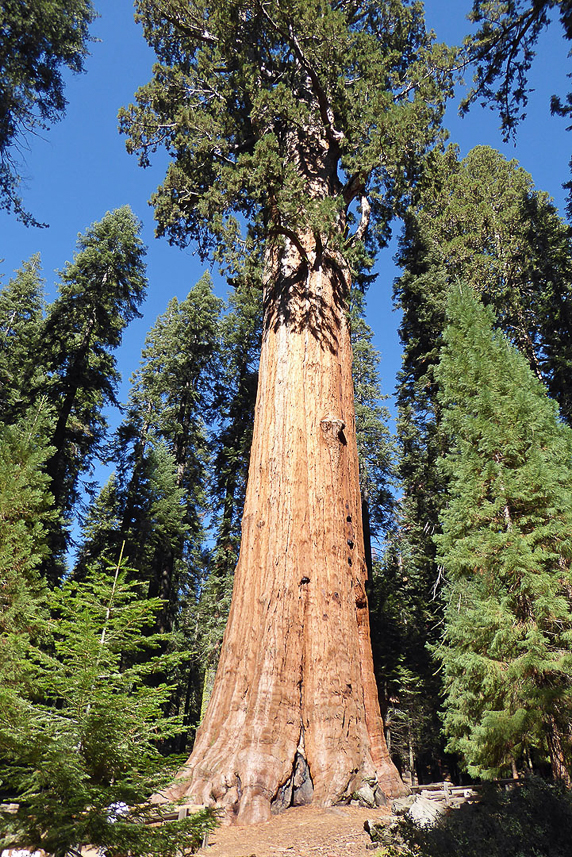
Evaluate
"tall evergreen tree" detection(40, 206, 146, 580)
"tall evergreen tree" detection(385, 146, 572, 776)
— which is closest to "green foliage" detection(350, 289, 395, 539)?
"tall evergreen tree" detection(385, 146, 572, 776)

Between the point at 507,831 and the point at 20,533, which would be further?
the point at 20,533

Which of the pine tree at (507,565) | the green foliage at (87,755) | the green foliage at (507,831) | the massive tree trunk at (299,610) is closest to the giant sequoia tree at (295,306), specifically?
the massive tree trunk at (299,610)

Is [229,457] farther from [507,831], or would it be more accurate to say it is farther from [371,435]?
[507,831]

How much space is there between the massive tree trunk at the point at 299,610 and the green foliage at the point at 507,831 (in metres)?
1.45

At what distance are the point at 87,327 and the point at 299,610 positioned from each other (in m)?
15.1

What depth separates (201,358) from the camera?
887 inches

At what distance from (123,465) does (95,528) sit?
344 centimetres

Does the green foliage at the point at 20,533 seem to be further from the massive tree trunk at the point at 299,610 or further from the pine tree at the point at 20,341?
the massive tree trunk at the point at 299,610

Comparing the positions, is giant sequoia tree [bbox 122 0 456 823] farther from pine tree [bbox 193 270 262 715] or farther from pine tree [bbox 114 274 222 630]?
pine tree [bbox 114 274 222 630]

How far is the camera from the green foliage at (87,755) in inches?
95.0

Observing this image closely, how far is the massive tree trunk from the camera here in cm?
488

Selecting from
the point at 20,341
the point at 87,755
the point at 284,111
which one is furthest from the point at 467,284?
the point at 20,341

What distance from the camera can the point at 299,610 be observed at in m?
5.75

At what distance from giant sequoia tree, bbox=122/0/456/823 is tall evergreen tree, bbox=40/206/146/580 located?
808 cm
